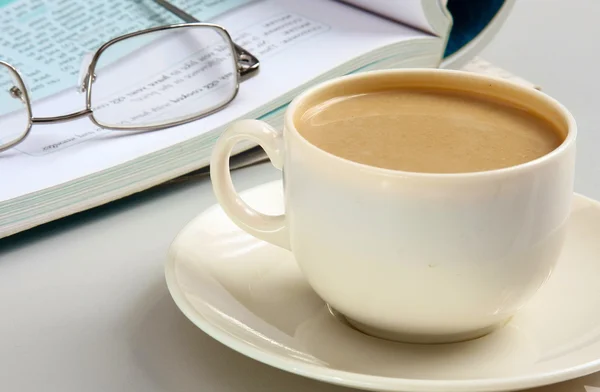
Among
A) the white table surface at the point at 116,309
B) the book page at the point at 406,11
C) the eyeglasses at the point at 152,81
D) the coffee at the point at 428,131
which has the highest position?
the coffee at the point at 428,131

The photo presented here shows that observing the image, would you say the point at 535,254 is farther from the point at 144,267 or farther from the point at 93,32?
the point at 93,32

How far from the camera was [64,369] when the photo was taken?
422mm

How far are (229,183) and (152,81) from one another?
26 centimetres

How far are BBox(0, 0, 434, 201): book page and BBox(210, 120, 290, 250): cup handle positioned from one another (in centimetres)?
14

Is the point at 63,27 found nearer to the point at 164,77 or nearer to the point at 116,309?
the point at 164,77

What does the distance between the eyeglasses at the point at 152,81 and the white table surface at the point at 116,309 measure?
7cm

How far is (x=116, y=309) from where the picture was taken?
0.47 m

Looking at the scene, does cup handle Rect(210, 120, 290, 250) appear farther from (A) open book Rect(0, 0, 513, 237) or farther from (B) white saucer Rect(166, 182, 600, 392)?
(A) open book Rect(0, 0, 513, 237)

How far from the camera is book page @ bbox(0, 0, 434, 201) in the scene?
575 millimetres

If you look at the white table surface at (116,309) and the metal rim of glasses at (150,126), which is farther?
the metal rim of glasses at (150,126)

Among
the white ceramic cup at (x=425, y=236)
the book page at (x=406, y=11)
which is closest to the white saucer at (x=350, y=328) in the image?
the white ceramic cup at (x=425, y=236)

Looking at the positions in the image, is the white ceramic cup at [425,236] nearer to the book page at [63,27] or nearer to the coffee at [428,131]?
the coffee at [428,131]

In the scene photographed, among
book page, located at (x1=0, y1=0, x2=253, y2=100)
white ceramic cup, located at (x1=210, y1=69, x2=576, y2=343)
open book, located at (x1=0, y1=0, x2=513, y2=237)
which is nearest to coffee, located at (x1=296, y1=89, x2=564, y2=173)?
white ceramic cup, located at (x1=210, y1=69, x2=576, y2=343)

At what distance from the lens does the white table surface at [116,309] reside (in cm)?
41
